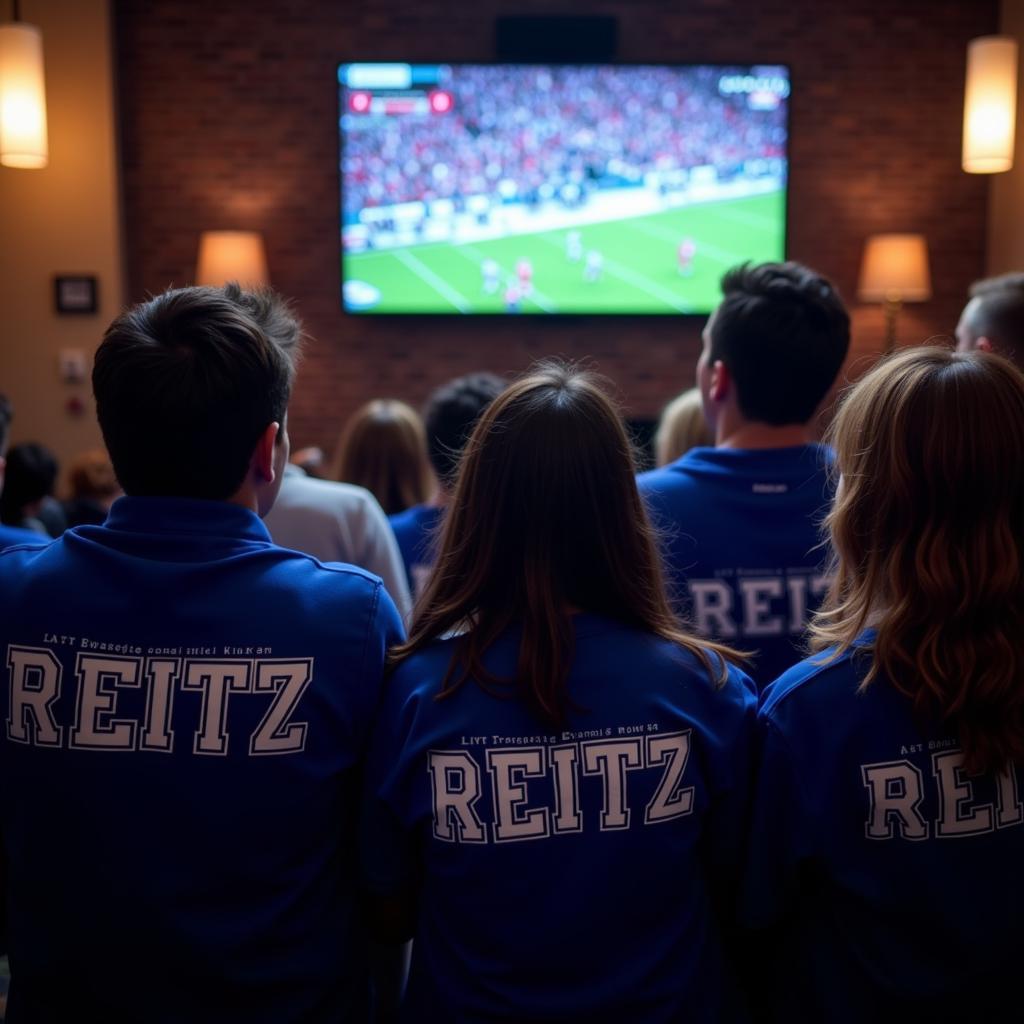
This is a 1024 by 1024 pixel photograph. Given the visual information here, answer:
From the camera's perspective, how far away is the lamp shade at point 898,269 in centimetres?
540

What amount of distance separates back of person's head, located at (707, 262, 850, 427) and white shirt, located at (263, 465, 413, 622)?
768 mm

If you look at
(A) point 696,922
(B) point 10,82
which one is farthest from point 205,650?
(B) point 10,82

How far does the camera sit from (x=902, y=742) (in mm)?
1055

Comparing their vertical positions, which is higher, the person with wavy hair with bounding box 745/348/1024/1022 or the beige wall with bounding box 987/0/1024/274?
the beige wall with bounding box 987/0/1024/274

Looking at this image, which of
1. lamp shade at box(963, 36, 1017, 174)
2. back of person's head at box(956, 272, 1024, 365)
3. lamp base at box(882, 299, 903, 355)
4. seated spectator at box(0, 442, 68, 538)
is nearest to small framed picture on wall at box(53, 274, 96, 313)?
seated spectator at box(0, 442, 68, 538)

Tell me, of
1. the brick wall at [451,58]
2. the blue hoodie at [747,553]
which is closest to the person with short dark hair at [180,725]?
the blue hoodie at [747,553]

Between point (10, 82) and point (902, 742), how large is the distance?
4669mm

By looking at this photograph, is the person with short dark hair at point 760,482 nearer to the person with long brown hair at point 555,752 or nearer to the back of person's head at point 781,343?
the back of person's head at point 781,343

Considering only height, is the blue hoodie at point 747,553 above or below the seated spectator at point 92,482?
above

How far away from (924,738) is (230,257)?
190 inches

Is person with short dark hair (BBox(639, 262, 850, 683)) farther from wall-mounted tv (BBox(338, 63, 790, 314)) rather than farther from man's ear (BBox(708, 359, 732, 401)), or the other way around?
wall-mounted tv (BBox(338, 63, 790, 314))

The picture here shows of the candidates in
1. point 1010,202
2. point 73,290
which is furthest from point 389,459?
point 1010,202

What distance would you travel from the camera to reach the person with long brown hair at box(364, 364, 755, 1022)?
1.03 m

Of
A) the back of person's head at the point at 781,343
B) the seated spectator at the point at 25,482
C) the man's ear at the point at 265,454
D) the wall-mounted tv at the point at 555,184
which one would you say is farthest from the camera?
the wall-mounted tv at the point at 555,184
